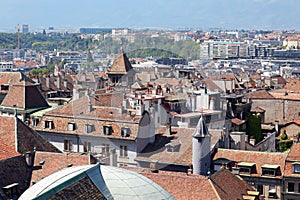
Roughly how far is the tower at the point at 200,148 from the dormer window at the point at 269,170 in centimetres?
271

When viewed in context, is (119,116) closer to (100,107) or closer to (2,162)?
(100,107)

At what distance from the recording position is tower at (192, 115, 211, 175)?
28.1 metres

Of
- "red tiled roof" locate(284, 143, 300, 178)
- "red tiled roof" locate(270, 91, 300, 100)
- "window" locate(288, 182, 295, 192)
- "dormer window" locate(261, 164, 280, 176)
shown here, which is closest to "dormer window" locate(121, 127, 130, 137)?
"dormer window" locate(261, 164, 280, 176)

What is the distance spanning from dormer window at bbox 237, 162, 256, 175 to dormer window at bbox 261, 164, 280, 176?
0.52 metres

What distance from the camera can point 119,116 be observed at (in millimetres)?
33375

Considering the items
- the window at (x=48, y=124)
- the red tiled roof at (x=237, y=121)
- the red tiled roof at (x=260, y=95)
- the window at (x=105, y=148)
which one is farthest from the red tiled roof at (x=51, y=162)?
the red tiled roof at (x=260, y=95)

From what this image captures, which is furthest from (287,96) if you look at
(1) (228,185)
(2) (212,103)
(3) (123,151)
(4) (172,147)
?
(1) (228,185)

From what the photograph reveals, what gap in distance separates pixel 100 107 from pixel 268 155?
9128mm

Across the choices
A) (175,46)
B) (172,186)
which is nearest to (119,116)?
(175,46)

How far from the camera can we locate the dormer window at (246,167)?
29.4 m

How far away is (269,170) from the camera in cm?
2933

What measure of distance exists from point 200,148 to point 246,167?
8.53 ft

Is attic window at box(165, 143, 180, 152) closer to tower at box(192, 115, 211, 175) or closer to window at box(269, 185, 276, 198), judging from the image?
tower at box(192, 115, 211, 175)

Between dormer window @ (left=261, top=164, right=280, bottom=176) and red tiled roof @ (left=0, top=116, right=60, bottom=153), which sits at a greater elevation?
red tiled roof @ (left=0, top=116, right=60, bottom=153)
